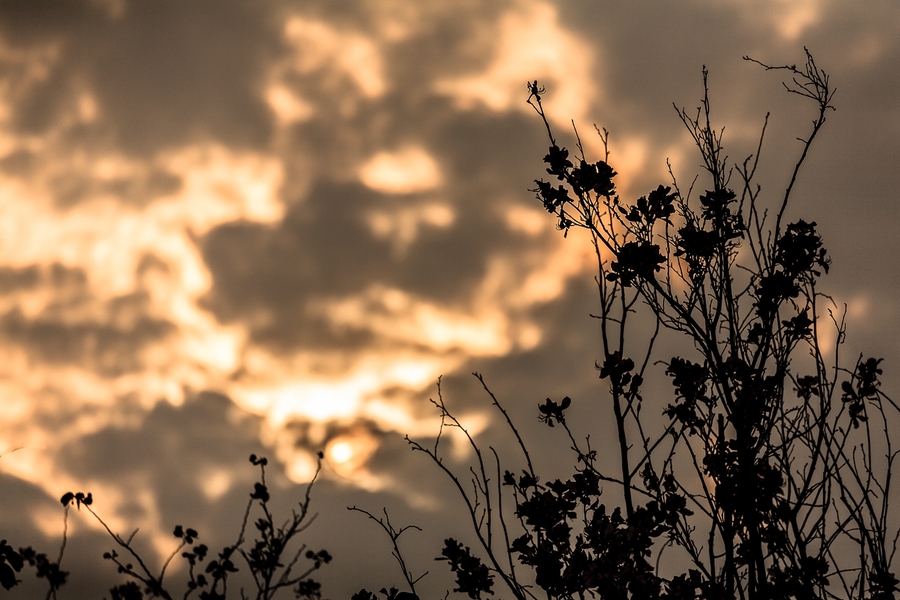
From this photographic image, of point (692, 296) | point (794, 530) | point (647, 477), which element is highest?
point (692, 296)

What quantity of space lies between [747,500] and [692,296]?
1466mm

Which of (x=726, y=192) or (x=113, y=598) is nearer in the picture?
(x=726, y=192)

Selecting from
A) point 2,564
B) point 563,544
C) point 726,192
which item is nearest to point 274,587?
point 2,564

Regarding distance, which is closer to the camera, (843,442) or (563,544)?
(843,442)

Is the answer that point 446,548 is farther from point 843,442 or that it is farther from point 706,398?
point 843,442

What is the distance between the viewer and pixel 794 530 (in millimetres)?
4414

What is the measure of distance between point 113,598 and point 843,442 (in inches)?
229

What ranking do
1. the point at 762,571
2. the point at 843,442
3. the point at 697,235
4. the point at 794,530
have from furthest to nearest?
the point at 697,235 < the point at 843,442 < the point at 794,530 < the point at 762,571

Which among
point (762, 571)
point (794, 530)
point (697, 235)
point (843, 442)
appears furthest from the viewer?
point (697, 235)

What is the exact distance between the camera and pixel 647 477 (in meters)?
5.46

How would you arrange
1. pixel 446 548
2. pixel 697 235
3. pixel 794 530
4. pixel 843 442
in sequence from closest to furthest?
1. pixel 794 530
2. pixel 843 442
3. pixel 697 235
4. pixel 446 548

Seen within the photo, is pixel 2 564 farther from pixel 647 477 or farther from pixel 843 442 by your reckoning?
pixel 843 442

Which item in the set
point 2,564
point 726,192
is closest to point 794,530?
point 726,192

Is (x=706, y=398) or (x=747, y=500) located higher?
(x=706, y=398)
